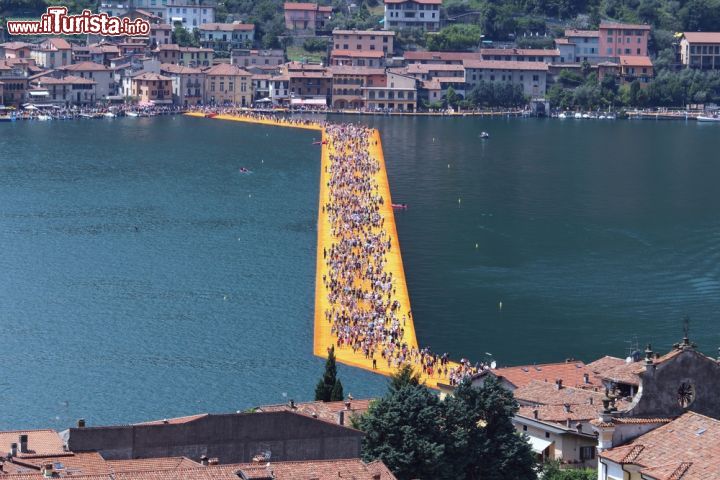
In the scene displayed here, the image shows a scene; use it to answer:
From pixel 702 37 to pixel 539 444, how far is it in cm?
13477

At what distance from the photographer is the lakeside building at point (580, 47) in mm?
170125

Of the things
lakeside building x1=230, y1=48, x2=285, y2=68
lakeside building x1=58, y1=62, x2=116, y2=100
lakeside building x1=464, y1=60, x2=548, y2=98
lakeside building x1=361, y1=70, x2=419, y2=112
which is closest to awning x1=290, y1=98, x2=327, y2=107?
lakeside building x1=361, y1=70, x2=419, y2=112

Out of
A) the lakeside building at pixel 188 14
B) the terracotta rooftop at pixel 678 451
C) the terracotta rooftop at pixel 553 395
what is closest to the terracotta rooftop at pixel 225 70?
the lakeside building at pixel 188 14

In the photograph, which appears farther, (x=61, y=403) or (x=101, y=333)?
(x=101, y=333)

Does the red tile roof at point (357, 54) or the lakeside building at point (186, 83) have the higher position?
the red tile roof at point (357, 54)

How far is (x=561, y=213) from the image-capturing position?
319 feet

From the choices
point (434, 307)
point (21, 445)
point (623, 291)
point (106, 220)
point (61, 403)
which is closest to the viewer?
point (21, 445)

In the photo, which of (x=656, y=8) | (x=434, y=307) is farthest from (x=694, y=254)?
(x=656, y=8)

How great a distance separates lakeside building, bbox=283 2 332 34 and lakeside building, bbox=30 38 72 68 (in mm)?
22356

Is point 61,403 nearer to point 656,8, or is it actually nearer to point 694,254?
point 694,254

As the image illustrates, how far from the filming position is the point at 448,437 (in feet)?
127

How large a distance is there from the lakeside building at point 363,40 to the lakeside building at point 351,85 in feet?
21.8

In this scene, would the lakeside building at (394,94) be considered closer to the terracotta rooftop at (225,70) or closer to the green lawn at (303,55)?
the green lawn at (303,55)

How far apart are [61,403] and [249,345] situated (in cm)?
911
